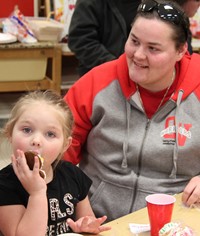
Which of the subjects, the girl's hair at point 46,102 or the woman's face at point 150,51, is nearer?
the girl's hair at point 46,102

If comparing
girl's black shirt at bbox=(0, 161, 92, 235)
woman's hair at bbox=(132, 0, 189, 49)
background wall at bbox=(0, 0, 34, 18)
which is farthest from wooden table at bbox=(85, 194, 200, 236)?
background wall at bbox=(0, 0, 34, 18)

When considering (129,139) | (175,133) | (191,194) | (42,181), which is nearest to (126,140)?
(129,139)

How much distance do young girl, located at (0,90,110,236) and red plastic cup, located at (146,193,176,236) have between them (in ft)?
0.48

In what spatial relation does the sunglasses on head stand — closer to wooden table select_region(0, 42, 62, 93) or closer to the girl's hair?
the girl's hair

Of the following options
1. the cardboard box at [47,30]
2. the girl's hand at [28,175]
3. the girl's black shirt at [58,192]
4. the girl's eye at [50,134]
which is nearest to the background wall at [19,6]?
the cardboard box at [47,30]

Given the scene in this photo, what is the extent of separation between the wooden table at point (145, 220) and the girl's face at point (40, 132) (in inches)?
11.7

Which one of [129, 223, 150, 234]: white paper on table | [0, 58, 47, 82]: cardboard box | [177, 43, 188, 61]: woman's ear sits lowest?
[0, 58, 47, 82]: cardboard box

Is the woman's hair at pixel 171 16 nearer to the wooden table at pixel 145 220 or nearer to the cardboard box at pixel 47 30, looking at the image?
the wooden table at pixel 145 220

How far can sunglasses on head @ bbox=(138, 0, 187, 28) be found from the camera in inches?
70.0

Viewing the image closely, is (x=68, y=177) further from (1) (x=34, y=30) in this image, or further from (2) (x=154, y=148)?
(1) (x=34, y=30)

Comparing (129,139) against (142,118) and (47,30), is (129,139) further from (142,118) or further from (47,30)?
(47,30)

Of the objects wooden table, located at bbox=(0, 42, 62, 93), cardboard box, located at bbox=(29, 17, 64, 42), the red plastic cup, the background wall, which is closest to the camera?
the red plastic cup

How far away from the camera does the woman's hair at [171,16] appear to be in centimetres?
178

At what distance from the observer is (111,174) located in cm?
185
